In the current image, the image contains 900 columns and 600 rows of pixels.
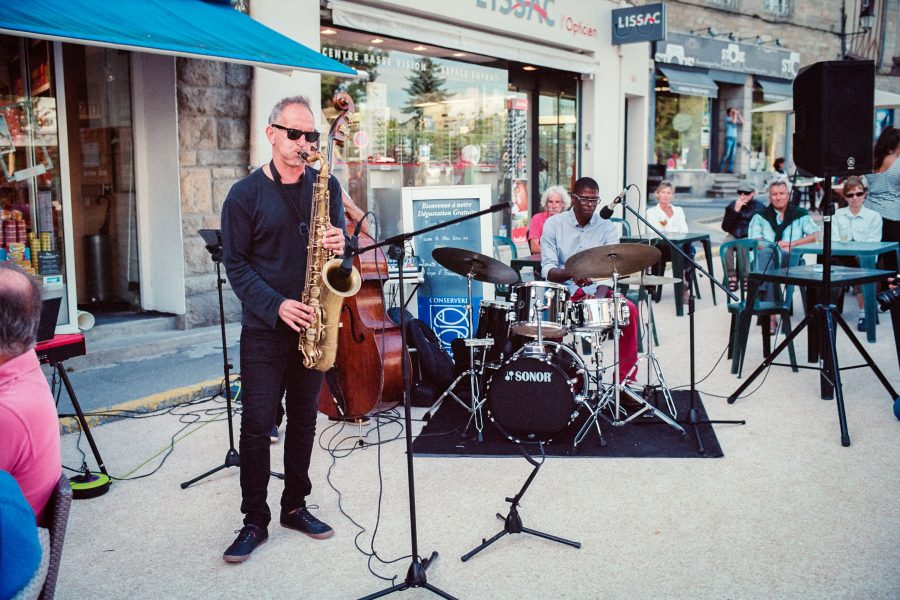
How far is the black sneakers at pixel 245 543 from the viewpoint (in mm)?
3379

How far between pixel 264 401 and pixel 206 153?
4.20 metres

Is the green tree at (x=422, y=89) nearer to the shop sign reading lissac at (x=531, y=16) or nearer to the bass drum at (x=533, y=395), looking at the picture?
the shop sign reading lissac at (x=531, y=16)

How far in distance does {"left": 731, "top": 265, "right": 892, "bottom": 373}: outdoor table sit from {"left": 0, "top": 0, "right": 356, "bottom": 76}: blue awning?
364 centimetres

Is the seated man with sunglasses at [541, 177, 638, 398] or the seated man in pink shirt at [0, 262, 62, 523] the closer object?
the seated man in pink shirt at [0, 262, 62, 523]

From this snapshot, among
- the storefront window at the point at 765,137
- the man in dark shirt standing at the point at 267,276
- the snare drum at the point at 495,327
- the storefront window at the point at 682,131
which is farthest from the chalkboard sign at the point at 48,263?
the storefront window at the point at 765,137

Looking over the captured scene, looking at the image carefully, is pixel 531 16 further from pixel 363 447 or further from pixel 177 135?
pixel 363 447

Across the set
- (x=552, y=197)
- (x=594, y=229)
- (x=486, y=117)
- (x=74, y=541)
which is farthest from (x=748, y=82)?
(x=74, y=541)

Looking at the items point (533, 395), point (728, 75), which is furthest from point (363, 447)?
point (728, 75)

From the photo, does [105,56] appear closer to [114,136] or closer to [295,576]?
[114,136]

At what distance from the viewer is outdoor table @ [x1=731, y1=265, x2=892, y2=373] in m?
5.46

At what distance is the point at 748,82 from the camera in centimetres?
2175

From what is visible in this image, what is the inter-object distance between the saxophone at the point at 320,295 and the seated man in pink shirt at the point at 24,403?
1.33m

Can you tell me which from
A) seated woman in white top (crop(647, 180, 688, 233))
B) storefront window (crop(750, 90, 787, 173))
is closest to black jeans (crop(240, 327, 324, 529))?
seated woman in white top (crop(647, 180, 688, 233))

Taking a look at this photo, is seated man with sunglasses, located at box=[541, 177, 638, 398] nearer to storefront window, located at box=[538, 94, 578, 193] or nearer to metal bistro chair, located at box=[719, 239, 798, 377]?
metal bistro chair, located at box=[719, 239, 798, 377]
